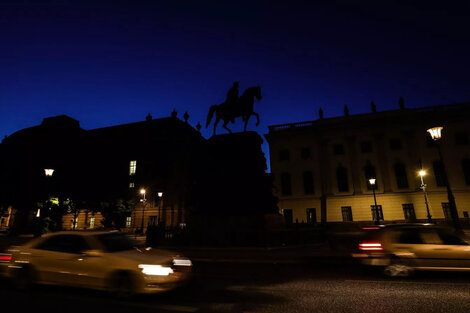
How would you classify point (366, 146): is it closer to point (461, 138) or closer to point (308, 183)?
point (308, 183)

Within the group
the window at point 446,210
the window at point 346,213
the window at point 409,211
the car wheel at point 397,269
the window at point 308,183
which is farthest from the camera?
the window at point 308,183

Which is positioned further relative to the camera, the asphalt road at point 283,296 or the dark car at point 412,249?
the dark car at point 412,249

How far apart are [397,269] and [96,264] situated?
748 cm

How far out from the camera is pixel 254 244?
1327 cm

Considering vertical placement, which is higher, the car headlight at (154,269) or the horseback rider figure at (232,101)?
the horseback rider figure at (232,101)

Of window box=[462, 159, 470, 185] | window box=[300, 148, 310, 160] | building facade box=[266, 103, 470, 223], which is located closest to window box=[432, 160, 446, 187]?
building facade box=[266, 103, 470, 223]

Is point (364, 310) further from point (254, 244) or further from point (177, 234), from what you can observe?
point (177, 234)

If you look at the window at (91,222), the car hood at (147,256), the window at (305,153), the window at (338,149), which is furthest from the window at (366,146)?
the window at (91,222)

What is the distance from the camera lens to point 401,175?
32.4 m

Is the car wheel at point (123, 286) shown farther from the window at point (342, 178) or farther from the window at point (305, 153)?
the window at point (305, 153)

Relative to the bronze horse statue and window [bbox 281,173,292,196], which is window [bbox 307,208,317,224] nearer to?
window [bbox 281,173,292,196]

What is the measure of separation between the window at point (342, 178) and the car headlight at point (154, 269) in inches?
1291

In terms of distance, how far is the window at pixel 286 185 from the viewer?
118 ft

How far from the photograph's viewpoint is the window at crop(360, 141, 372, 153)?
112ft
